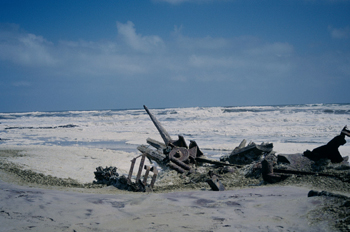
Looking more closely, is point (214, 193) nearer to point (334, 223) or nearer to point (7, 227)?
point (334, 223)

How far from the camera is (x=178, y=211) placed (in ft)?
9.59

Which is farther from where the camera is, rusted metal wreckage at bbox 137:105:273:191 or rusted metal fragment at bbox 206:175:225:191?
rusted metal wreckage at bbox 137:105:273:191

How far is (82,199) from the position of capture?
3.55 m

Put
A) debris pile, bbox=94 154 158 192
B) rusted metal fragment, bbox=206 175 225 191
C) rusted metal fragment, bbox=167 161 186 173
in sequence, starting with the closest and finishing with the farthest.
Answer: rusted metal fragment, bbox=206 175 225 191 < debris pile, bbox=94 154 158 192 < rusted metal fragment, bbox=167 161 186 173

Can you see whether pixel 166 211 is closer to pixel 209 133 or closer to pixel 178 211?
pixel 178 211

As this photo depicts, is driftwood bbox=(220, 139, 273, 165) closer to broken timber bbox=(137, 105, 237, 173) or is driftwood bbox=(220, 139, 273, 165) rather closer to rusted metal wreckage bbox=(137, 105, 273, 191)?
rusted metal wreckage bbox=(137, 105, 273, 191)

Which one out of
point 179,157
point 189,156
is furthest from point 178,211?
point 189,156

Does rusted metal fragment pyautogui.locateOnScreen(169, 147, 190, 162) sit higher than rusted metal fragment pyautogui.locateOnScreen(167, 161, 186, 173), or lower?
higher

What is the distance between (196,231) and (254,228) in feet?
1.71

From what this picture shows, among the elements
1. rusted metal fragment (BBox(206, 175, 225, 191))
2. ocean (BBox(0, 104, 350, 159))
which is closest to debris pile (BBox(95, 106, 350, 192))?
rusted metal fragment (BBox(206, 175, 225, 191))

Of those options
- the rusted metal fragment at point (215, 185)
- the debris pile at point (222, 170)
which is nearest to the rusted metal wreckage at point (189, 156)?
the debris pile at point (222, 170)

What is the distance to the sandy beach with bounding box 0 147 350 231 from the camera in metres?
2.42

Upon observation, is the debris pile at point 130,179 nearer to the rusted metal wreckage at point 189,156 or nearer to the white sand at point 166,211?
the white sand at point 166,211

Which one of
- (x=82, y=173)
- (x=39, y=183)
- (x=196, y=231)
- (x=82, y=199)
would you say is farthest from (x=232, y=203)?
(x=82, y=173)
